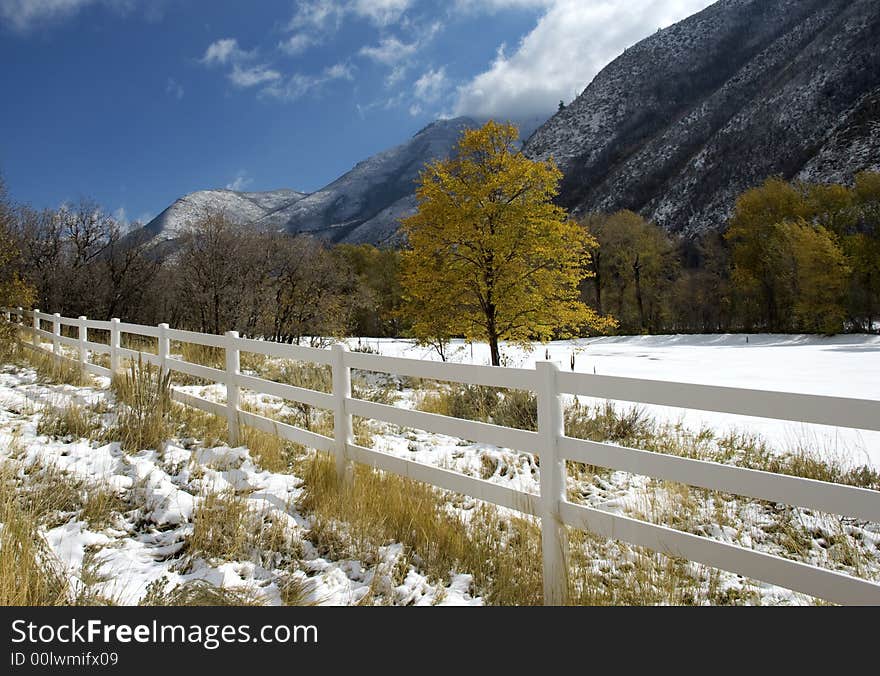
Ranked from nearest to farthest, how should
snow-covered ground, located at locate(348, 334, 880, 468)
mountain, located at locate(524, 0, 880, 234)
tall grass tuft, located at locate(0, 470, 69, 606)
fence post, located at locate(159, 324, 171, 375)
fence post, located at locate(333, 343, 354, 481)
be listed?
1. tall grass tuft, located at locate(0, 470, 69, 606)
2. fence post, located at locate(333, 343, 354, 481)
3. snow-covered ground, located at locate(348, 334, 880, 468)
4. fence post, located at locate(159, 324, 171, 375)
5. mountain, located at locate(524, 0, 880, 234)

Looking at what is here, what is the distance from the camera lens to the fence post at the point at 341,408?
501 centimetres

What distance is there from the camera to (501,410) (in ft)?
29.6

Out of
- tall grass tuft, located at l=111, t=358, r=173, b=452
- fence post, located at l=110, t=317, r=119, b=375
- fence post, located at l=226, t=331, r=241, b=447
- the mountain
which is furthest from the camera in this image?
the mountain

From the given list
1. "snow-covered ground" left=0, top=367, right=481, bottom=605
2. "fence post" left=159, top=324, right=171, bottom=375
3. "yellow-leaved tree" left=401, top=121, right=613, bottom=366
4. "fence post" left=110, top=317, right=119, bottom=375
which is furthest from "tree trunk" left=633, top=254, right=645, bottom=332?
"snow-covered ground" left=0, top=367, right=481, bottom=605

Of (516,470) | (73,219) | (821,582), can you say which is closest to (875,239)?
(516,470)

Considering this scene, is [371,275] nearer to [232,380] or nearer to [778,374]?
[778,374]

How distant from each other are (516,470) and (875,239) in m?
48.5

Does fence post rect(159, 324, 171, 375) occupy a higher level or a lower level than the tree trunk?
lower

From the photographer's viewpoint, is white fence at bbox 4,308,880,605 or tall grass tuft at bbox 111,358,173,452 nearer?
white fence at bbox 4,308,880,605

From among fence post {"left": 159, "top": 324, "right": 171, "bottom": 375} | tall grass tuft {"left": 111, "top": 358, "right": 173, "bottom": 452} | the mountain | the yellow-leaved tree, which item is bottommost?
tall grass tuft {"left": 111, "top": 358, "right": 173, "bottom": 452}

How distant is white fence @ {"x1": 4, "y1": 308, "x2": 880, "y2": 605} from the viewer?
2.34 m

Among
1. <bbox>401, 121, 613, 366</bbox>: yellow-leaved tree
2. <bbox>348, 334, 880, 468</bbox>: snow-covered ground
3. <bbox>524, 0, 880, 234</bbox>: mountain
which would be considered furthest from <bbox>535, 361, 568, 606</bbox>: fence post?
<bbox>524, 0, 880, 234</bbox>: mountain

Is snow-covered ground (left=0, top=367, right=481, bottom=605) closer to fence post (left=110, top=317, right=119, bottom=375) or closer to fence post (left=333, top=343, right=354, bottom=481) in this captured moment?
fence post (left=333, top=343, right=354, bottom=481)
